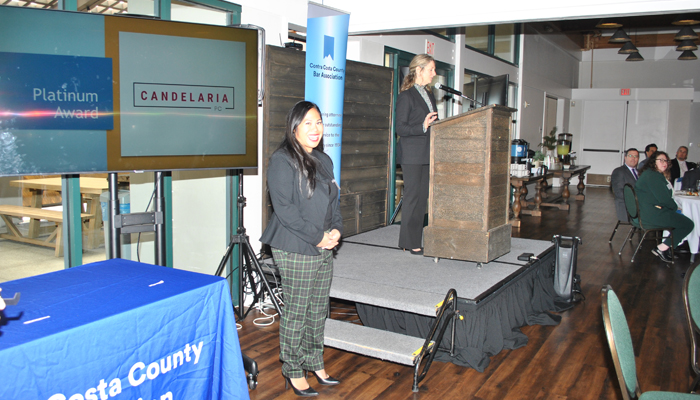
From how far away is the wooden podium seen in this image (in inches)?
146

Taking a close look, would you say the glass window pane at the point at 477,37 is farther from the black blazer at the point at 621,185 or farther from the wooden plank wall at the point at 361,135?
the wooden plank wall at the point at 361,135

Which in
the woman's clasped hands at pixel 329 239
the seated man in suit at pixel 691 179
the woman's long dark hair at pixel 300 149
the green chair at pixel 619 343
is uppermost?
the woman's long dark hair at pixel 300 149

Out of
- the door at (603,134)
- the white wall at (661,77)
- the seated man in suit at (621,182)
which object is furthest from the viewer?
the door at (603,134)

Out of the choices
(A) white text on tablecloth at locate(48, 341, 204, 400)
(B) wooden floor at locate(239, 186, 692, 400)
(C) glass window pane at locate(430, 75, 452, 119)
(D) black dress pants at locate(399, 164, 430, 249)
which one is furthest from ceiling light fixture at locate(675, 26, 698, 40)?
(A) white text on tablecloth at locate(48, 341, 204, 400)

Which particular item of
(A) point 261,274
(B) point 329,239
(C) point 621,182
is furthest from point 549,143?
(B) point 329,239

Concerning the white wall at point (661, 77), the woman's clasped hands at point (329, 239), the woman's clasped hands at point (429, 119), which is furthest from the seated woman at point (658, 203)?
the white wall at point (661, 77)

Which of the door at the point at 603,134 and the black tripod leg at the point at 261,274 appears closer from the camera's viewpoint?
the black tripod leg at the point at 261,274

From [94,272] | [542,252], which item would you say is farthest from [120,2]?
[542,252]

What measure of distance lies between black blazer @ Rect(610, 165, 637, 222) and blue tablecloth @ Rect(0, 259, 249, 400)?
6.06m

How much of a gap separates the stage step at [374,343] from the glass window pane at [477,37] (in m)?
6.53

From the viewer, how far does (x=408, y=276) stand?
3.87m

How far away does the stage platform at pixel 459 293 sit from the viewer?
340 cm

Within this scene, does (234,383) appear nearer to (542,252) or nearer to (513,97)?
(542,252)

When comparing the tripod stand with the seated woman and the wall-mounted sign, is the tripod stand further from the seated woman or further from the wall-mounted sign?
the seated woman
